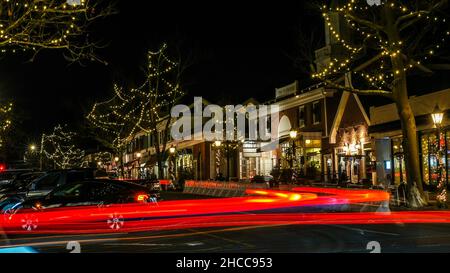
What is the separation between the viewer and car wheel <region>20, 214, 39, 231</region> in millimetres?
14969

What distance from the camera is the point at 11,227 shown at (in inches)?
597

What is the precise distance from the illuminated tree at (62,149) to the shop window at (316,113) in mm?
58765

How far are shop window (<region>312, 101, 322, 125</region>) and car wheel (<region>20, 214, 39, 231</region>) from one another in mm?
26288

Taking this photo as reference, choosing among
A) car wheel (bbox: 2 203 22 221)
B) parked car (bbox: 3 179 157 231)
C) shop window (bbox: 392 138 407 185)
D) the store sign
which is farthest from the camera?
the store sign

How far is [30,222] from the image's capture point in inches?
590

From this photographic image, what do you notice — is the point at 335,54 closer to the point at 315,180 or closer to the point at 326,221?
the point at 315,180

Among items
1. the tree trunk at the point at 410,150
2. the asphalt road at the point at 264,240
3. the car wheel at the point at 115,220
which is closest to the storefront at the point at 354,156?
the tree trunk at the point at 410,150

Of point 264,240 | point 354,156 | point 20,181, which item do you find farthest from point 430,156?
point 20,181

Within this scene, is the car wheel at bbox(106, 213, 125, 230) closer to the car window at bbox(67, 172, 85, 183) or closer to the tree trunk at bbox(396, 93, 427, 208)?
the car window at bbox(67, 172, 85, 183)

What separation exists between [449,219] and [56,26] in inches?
461

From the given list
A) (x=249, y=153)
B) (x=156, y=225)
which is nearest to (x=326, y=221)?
(x=156, y=225)

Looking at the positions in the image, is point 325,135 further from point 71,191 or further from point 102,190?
point 71,191

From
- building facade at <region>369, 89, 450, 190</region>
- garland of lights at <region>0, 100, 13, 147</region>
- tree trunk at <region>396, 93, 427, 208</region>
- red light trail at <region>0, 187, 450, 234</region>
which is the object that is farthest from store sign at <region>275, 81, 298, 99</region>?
red light trail at <region>0, 187, 450, 234</region>

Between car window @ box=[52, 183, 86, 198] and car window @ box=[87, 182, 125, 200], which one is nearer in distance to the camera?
car window @ box=[87, 182, 125, 200]
